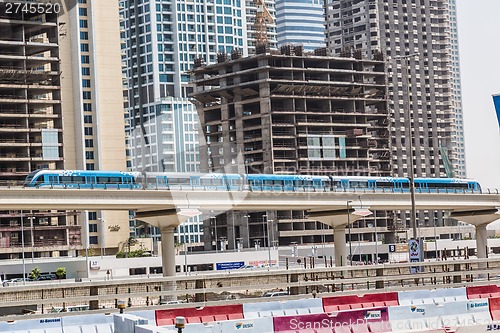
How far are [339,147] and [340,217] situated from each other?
6765 cm

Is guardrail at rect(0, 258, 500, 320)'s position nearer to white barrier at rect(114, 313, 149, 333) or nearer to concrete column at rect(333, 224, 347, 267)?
white barrier at rect(114, 313, 149, 333)

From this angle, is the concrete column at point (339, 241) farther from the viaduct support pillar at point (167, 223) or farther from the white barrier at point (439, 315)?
the white barrier at point (439, 315)

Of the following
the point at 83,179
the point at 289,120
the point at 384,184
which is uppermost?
the point at 289,120

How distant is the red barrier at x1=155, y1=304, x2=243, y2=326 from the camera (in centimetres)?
2964

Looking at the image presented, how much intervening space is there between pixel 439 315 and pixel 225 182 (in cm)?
6102

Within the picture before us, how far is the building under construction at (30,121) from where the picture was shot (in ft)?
421

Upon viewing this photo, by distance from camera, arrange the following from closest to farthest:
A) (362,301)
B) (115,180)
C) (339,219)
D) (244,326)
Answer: (244,326), (362,301), (115,180), (339,219)

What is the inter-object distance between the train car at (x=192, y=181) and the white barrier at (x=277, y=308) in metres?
53.8

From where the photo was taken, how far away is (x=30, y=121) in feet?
431

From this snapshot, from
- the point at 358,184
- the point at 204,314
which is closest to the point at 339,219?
the point at 358,184

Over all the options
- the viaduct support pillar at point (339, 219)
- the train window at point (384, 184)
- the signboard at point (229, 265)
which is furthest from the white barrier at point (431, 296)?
the signboard at point (229, 265)

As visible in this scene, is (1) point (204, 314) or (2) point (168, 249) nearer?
(1) point (204, 314)

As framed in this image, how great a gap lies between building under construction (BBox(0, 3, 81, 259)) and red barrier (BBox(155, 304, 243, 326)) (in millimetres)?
99454

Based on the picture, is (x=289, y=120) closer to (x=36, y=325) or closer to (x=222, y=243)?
(x=222, y=243)
